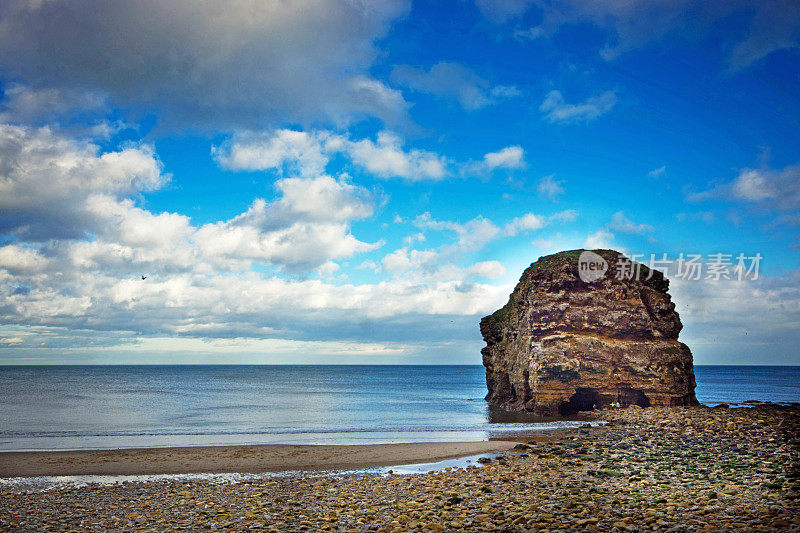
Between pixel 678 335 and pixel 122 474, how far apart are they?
161 feet

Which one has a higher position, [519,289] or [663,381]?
[519,289]

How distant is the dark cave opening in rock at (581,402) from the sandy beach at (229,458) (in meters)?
17.9

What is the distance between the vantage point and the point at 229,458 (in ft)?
85.6

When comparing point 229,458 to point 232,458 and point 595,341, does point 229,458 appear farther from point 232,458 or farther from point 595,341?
point 595,341

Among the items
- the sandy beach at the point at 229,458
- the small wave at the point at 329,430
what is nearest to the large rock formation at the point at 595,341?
the small wave at the point at 329,430

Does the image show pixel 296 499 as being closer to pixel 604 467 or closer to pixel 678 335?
pixel 604 467

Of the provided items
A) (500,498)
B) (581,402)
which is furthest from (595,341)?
(500,498)

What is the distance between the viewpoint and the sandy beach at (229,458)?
23.4 m

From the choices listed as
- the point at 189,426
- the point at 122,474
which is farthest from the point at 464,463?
the point at 189,426

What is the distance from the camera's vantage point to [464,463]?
2389cm

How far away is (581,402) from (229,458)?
33.4 m

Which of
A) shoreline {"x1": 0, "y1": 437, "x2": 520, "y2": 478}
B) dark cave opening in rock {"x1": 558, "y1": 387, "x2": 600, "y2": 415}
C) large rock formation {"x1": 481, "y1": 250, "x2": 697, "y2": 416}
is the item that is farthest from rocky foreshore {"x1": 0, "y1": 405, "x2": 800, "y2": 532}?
dark cave opening in rock {"x1": 558, "y1": 387, "x2": 600, "y2": 415}

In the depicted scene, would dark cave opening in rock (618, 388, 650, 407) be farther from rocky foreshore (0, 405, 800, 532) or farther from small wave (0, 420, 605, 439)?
rocky foreshore (0, 405, 800, 532)

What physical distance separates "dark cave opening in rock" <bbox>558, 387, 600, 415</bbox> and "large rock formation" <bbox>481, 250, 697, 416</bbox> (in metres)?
0.09
